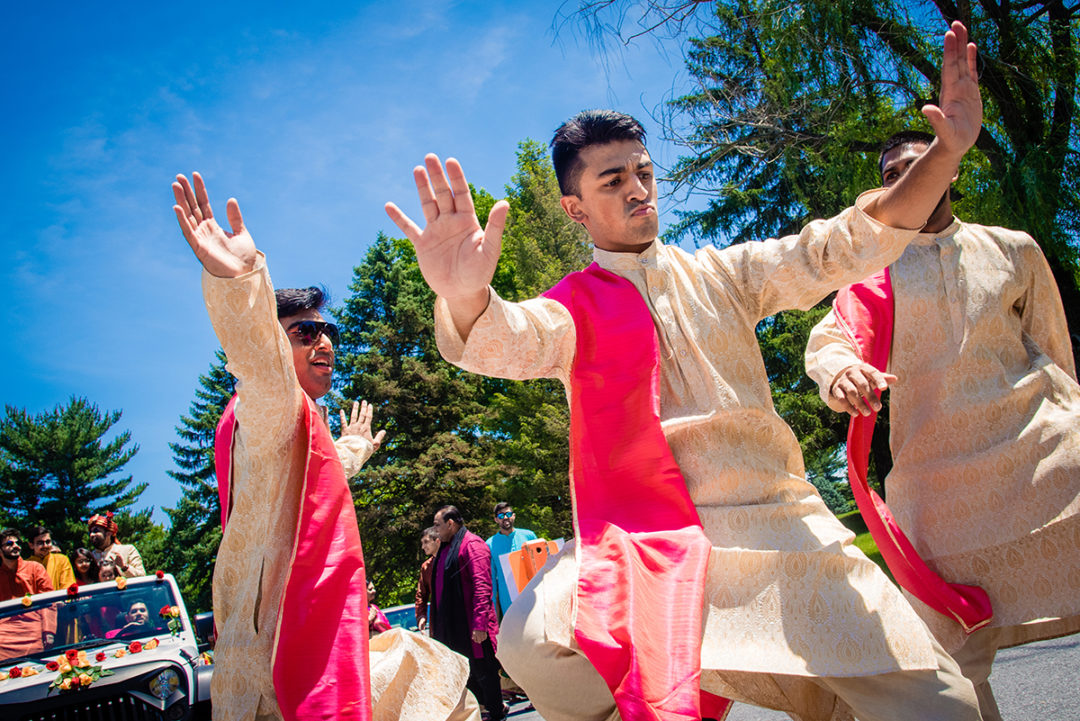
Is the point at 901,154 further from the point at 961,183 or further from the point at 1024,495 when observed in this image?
the point at 961,183

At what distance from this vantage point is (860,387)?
2.51 meters

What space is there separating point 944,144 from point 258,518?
2.63 metres

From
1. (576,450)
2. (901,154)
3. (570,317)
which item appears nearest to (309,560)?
(576,450)

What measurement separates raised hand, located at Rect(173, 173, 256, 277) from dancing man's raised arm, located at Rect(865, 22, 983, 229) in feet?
7.08

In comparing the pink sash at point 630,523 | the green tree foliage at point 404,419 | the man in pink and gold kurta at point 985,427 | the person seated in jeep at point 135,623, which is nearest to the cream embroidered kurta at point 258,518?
the pink sash at point 630,523

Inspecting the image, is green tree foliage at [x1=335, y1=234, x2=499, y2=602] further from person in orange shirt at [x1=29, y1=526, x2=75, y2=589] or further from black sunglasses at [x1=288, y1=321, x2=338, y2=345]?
black sunglasses at [x1=288, y1=321, x2=338, y2=345]

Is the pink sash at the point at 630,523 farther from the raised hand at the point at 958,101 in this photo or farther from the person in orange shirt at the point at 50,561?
the person in orange shirt at the point at 50,561

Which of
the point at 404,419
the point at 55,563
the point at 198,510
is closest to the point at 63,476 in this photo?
the point at 198,510

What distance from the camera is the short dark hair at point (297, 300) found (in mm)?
3895

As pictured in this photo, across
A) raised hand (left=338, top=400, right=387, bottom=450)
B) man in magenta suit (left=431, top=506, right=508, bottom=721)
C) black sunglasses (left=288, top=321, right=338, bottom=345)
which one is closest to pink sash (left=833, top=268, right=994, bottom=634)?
black sunglasses (left=288, top=321, right=338, bottom=345)

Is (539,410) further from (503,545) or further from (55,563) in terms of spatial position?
(55,563)

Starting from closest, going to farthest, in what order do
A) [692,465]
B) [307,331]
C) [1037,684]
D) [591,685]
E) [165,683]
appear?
[591,685], [692,465], [307,331], [1037,684], [165,683]

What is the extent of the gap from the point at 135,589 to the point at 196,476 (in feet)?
113

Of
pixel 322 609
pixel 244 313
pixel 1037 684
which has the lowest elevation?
pixel 1037 684
